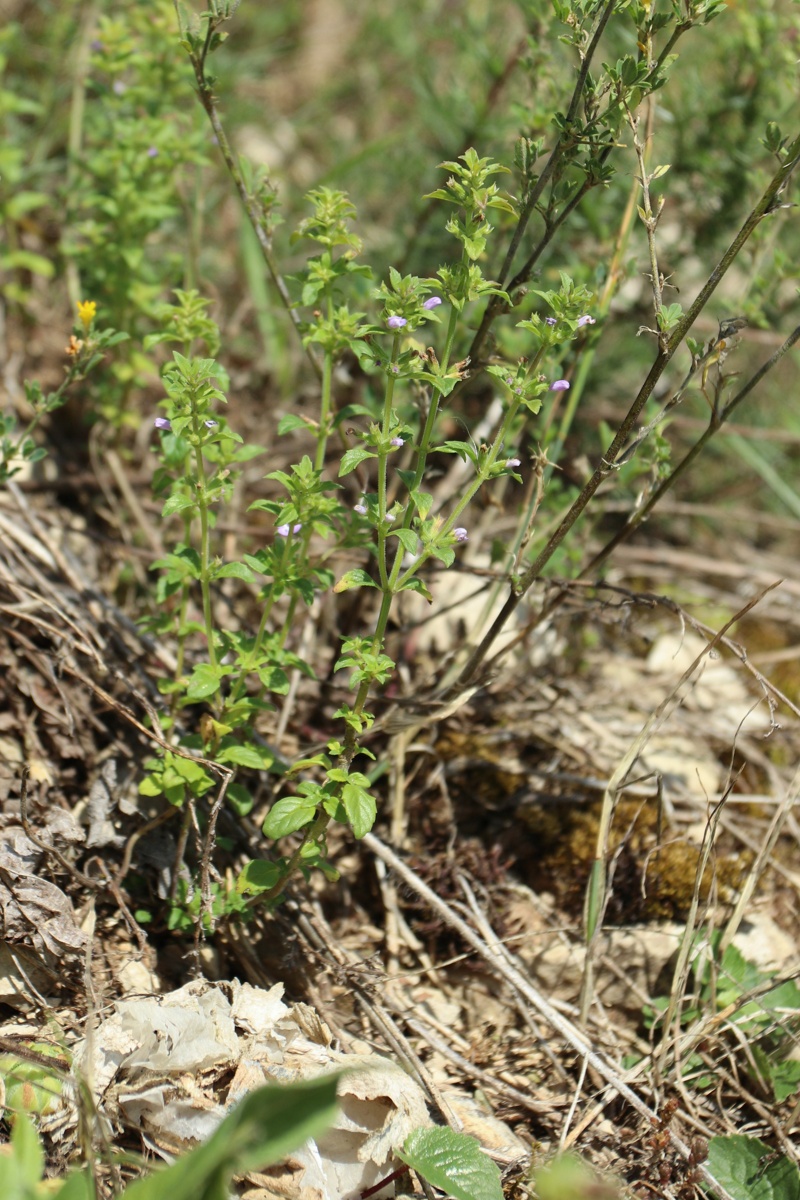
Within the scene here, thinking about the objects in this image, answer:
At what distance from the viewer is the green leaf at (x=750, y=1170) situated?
188cm

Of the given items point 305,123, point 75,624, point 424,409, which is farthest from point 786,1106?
Result: point 305,123

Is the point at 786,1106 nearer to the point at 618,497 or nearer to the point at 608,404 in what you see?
the point at 618,497

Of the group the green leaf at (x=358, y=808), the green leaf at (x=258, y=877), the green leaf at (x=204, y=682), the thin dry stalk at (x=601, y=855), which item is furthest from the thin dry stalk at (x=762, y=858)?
the green leaf at (x=204, y=682)

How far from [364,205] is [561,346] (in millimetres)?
2187

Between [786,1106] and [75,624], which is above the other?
[75,624]

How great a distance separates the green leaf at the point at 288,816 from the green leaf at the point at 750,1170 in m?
1.05

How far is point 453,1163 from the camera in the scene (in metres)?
1.71

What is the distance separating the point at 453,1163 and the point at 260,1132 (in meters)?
0.61

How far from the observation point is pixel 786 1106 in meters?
A: 2.04

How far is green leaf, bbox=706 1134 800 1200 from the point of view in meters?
1.88

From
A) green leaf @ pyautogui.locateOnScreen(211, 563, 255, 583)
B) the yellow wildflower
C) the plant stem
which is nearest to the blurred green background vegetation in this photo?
the yellow wildflower

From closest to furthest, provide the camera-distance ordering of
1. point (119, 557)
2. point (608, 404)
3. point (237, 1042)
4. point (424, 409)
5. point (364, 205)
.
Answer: point (237, 1042), point (424, 409), point (119, 557), point (608, 404), point (364, 205)

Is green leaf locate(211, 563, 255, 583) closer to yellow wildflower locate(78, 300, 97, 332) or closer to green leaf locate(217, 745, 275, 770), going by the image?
green leaf locate(217, 745, 275, 770)

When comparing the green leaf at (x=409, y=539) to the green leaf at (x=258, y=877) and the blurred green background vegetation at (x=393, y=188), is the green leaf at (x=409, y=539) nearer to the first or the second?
the green leaf at (x=258, y=877)
